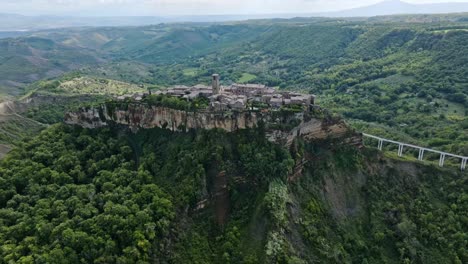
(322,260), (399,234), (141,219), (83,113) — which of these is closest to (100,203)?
(141,219)

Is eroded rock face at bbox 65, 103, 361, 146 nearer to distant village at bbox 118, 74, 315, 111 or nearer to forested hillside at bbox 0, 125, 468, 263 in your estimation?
forested hillside at bbox 0, 125, 468, 263

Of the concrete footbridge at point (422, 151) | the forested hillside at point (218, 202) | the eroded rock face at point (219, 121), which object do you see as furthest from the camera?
the concrete footbridge at point (422, 151)

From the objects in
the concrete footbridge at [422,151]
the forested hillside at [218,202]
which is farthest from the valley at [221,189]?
the concrete footbridge at [422,151]

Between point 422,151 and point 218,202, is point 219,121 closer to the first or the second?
point 218,202

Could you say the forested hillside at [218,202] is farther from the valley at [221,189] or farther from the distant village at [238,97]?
the distant village at [238,97]

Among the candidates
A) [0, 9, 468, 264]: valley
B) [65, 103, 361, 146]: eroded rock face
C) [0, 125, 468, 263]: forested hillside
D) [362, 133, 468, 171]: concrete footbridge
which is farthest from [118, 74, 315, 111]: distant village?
[362, 133, 468, 171]: concrete footbridge

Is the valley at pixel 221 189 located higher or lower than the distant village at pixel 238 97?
lower
